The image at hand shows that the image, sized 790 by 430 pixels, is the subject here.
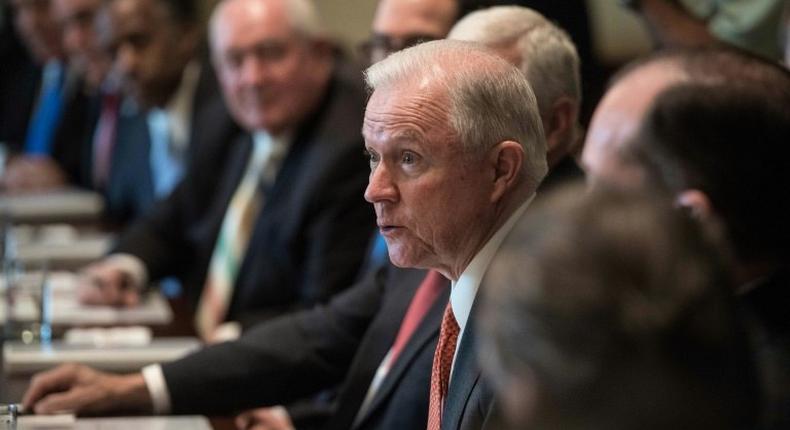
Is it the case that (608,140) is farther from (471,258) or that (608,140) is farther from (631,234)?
(631,234)

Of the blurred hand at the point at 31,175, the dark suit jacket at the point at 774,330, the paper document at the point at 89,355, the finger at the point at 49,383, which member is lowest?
the blurred hand at the point at 31,175

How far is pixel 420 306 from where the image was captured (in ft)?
8.66

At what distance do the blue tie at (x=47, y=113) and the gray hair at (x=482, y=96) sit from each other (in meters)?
5.85

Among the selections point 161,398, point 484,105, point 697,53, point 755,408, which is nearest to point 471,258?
point 484,105

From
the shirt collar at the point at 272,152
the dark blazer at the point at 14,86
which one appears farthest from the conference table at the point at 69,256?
the dark blazer at the point at 14,86

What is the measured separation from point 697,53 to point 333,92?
86.1 inches

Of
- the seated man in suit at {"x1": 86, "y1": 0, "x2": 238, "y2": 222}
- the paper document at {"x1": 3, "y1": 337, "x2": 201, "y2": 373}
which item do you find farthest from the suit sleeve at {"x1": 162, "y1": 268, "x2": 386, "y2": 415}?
the seated man in suit at {"x1": 86, "y1": 0, "x2": 238, "y2": 222}

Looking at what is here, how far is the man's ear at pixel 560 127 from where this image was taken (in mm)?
2730

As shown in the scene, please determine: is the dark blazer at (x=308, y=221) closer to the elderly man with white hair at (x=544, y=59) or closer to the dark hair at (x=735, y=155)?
the elderly man with white hair at (x=544, y=59)

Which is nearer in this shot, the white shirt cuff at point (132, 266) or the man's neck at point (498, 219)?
the man's neck at point (498, 219)

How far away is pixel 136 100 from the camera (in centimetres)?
577

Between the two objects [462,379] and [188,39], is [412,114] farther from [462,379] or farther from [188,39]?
[188,39]

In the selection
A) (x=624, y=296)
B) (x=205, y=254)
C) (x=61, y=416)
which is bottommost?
(x=205, y=254)

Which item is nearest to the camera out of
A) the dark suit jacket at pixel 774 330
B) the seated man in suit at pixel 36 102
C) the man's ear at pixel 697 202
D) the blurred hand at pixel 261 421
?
the dark suit jacket at pixel 774 330
